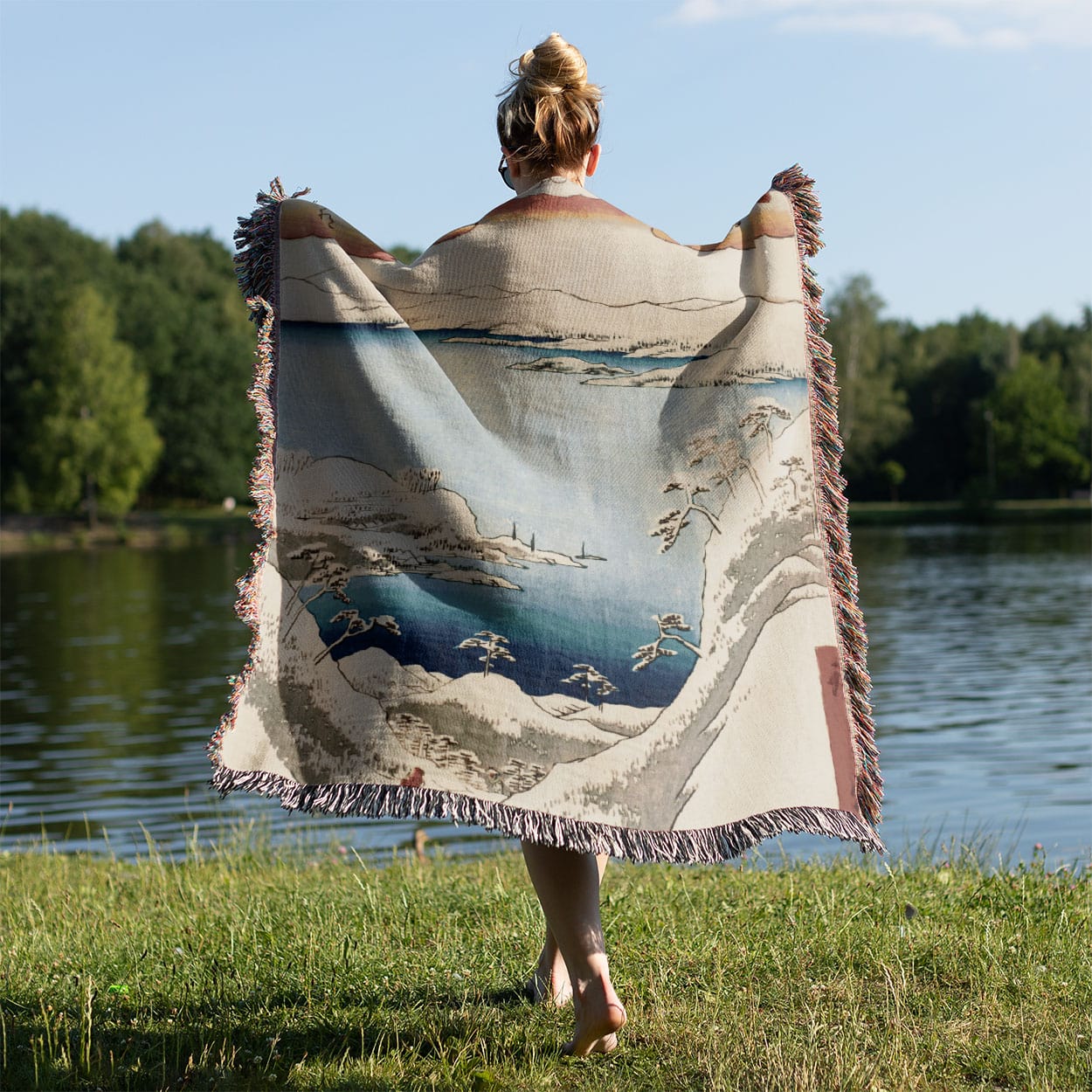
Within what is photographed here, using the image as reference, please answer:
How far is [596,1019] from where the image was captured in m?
2.78

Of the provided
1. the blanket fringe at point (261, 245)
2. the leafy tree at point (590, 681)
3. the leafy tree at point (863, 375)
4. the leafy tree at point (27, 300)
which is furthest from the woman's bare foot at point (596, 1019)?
the leafy tree at point (863, 375)

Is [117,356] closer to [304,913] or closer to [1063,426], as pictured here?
A: [1063,426]

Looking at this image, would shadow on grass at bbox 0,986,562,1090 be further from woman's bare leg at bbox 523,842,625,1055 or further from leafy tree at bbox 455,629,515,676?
leafy tree at bbox 455,629,515,676

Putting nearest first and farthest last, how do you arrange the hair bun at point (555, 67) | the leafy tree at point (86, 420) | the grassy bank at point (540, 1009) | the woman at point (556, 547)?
the grassy bank at point (540, 1009) < the woman at point (556, 547) < the hair bun at point (555, 67) < the leafy tree at point (86, 420)

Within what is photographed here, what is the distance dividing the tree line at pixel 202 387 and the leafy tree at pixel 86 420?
0.21 ft

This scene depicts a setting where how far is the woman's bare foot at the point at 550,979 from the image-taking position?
314cm

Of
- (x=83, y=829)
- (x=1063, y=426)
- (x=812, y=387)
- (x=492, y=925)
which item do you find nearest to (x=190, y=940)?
(x=492, y=925)

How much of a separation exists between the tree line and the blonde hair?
4655 cm

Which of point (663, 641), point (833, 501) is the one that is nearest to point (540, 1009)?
point (663, 641)

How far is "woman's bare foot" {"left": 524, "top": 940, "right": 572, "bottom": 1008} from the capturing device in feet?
10.3

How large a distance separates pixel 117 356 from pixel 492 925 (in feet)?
157

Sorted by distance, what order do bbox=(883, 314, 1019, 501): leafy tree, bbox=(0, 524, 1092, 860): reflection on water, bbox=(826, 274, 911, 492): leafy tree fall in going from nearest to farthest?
bbox=(0, 524, 1092, 860): reflection on water → bbox=(826, 274, 911, 492): leafy tree → bbox=(883, 314, 1019, 501): leafy tree

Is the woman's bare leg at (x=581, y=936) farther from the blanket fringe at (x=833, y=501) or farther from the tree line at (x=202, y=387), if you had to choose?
the tree line at (x=202, y=387)

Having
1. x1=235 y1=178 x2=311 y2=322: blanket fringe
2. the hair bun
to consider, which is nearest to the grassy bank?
x1=235 y1=178 x2=311 y2=322: blanket fringe
